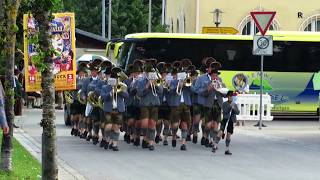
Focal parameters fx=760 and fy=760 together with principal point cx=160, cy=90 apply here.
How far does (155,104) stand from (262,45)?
21.5 ft

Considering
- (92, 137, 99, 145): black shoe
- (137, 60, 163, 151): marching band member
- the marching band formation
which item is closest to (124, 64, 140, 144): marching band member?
the marching band formation

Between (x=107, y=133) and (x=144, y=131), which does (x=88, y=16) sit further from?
(x=107, y=133)

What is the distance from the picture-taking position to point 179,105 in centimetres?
1664

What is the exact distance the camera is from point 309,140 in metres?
19.1

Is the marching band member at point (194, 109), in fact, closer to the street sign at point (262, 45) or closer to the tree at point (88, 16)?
the street sign at point (262, 45)

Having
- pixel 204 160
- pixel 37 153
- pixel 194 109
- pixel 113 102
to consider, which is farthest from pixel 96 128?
pixel 204 160

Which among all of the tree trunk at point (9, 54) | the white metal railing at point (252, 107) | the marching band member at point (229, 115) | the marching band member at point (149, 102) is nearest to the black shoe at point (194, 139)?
the marching band member at point (149, 102)

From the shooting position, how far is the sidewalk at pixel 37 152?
11.9m

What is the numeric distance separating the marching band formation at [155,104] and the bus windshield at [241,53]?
10.2m

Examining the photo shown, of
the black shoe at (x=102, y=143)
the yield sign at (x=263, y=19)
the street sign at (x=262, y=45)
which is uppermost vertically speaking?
the yield sign at (x=263, y=19)

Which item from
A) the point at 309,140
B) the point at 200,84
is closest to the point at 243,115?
the point at 309,140

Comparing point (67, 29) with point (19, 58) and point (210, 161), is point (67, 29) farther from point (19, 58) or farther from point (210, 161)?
point (19, 58)

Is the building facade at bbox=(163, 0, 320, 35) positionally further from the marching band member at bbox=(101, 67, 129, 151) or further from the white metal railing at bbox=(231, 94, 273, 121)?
the marching band member at bbox=(101, 67, 129, 151)

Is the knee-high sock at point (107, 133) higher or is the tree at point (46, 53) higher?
the tree at point (46, 53)
